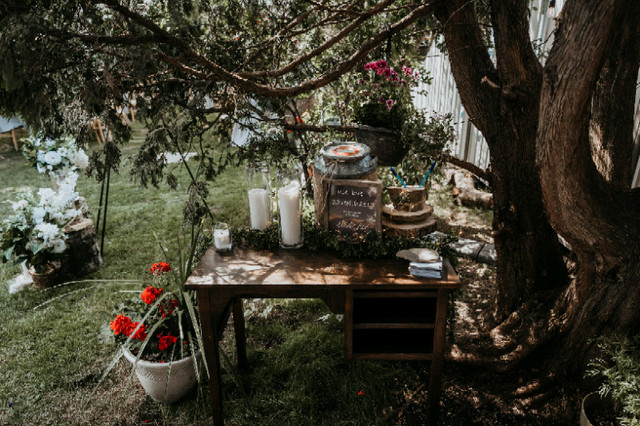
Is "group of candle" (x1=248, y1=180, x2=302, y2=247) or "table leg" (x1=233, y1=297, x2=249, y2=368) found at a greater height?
"group of candle" (x1=248, y1=180, x2=302, y2=247)

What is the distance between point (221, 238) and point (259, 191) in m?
0.30

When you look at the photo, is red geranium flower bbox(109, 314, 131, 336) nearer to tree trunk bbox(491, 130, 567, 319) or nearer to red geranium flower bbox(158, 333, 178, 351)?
red geranium flower bbox(158, 333, 178, 351)

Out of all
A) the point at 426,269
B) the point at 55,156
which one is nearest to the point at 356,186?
the point at 426,269

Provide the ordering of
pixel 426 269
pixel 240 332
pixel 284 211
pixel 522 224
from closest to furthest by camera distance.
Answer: pixel 426 269 → pixel 284 211 → pixel 522 224 → pixel 240 332

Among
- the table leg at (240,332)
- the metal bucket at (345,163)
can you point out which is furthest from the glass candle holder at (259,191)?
the table leg at (240,332)

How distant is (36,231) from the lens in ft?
11.5

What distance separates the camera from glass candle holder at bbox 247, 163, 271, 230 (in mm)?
2234

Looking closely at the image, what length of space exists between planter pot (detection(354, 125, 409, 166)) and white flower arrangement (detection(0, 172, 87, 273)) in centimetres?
264

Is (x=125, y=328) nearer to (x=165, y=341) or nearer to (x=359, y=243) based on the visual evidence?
(x=165, y=341)

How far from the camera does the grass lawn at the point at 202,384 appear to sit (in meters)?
2.39

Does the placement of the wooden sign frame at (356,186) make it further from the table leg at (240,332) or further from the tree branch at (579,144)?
the table leg at (240,332)

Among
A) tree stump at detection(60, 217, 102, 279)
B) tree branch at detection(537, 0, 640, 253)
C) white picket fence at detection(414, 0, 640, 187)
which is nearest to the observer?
tree branch at detection(537, 0, 640, 253)

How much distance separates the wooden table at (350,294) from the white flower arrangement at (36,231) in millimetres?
2042

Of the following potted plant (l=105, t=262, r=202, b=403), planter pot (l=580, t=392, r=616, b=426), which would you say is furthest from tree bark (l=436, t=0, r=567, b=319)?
potted plant (l=105, t=262, r=202, b=403)
